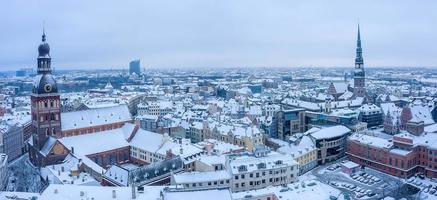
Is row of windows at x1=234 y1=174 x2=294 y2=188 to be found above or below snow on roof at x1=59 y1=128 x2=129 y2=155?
below

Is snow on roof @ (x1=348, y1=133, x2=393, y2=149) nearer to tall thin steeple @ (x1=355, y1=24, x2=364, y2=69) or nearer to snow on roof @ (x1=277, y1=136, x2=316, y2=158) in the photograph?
snow on roof @ (x1=277, y1=136, x2=316, y2=158)

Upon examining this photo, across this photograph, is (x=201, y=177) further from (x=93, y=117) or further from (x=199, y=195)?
(x=93, y=117)

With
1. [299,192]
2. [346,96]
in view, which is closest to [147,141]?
[299,192]

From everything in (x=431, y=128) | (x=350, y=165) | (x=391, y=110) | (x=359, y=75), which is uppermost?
(x=359, y=75)

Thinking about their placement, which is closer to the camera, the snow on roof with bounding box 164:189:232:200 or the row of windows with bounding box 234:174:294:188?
the snow on roof with bounding box 164:189:232:200

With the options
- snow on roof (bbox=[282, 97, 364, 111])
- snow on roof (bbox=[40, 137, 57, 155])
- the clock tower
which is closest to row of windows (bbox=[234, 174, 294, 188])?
snow on roof (bbox=[40, 137, 57, 155])
